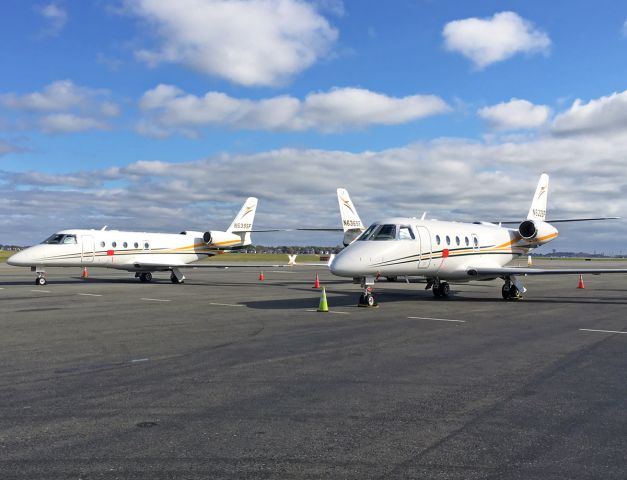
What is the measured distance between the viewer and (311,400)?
5.94 meters

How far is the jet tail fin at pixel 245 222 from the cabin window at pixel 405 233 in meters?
19.5

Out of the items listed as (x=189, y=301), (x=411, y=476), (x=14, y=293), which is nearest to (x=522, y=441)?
(x=411, y=476)

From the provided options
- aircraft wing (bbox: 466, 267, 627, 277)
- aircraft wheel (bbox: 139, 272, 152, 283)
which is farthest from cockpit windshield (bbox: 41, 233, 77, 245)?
aircraft wing (bbox: 466, 267, 627, 277)

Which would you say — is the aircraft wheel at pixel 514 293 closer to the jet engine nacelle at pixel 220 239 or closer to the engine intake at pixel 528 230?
the engine intake at pixel 528 230

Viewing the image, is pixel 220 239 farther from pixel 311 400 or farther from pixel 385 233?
pixel 311 400

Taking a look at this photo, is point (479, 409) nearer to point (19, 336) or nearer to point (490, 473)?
point (490, 473)

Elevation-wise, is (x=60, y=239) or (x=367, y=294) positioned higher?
(x=60, y=239)

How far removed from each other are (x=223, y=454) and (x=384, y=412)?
185 centimetres

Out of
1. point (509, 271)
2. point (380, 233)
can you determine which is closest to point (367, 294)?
point (380, 233)

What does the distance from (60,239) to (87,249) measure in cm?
133

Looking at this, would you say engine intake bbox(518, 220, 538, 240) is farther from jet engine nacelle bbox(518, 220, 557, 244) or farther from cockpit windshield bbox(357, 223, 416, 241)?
cockpit windshield bbox(357, 223, 416, 241)

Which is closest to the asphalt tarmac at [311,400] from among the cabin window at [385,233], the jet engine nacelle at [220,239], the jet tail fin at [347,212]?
the cabin window at [385,233]

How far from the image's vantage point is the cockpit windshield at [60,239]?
26.8 meters

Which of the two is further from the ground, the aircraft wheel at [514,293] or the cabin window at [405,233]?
the cabin window at [405,233]
